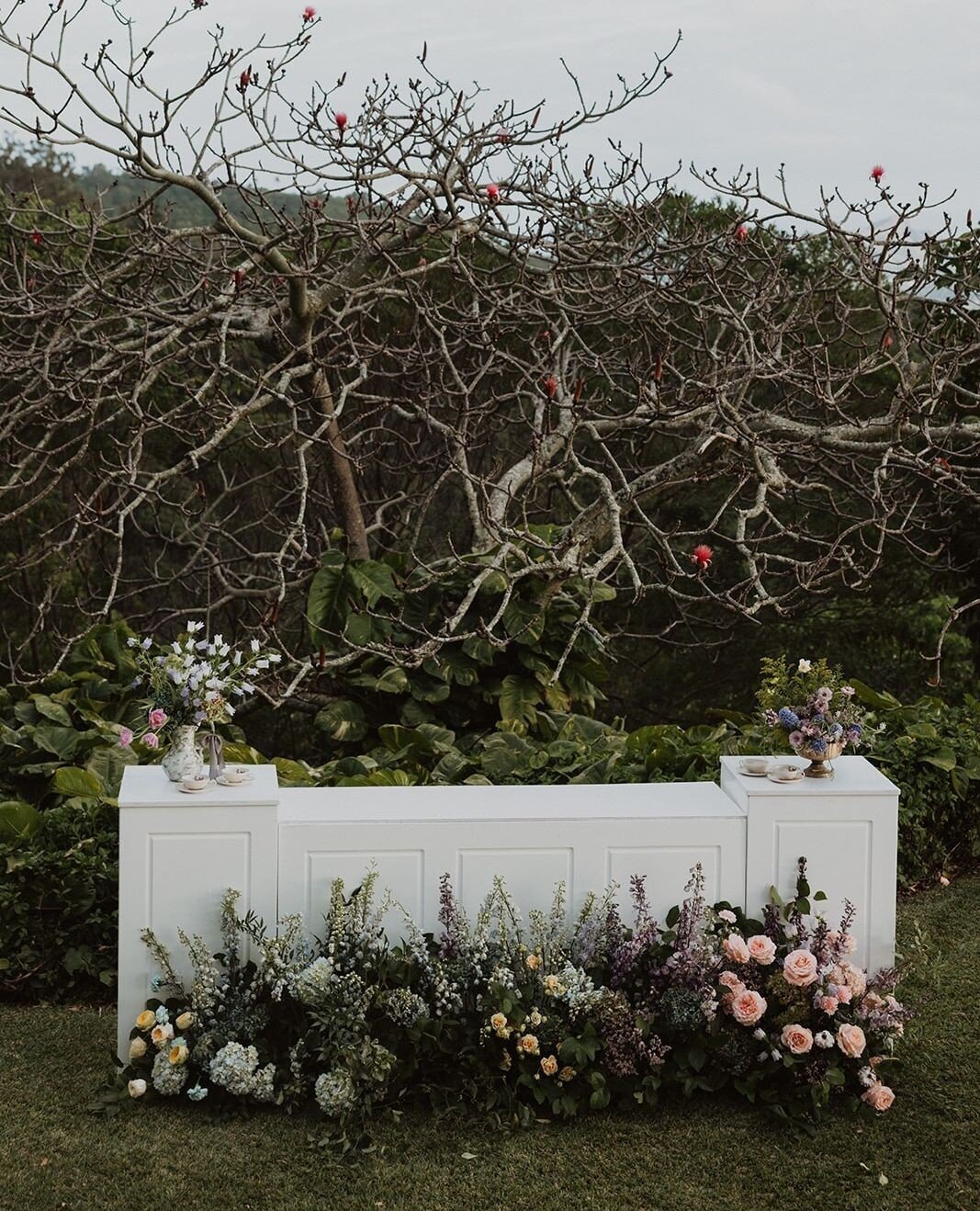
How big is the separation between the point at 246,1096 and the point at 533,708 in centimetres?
291

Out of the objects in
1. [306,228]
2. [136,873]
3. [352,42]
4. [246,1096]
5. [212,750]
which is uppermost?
[352,42]

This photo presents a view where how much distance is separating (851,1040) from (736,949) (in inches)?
13.6

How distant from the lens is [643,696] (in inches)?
335

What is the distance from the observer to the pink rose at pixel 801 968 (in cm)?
332

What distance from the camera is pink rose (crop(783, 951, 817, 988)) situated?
3318 millimetres

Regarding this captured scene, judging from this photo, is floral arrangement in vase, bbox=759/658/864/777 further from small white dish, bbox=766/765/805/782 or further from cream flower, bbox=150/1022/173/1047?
cream flower, bbox=150/1022/173/1047

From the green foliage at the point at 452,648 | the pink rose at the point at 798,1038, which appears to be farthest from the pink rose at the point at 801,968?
the green foliage at the point at 452,648

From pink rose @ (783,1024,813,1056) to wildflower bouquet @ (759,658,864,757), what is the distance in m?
0.71

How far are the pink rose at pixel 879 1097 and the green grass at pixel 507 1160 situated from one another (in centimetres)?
5

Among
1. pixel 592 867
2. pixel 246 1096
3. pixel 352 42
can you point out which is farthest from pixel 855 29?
pixel 246 1096

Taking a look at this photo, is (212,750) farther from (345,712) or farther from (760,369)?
(760,369)

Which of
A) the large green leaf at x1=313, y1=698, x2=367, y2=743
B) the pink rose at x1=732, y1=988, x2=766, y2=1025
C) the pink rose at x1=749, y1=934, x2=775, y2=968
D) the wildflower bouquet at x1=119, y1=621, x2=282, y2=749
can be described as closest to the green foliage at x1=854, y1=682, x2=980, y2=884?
the pink rose at x1=749, y1=934, x2=775, y2=968

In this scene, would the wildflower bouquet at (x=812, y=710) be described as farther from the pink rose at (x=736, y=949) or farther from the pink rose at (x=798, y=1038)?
the pink rose at (x=798, y=1038)

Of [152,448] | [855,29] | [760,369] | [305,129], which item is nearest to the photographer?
[305,129]
